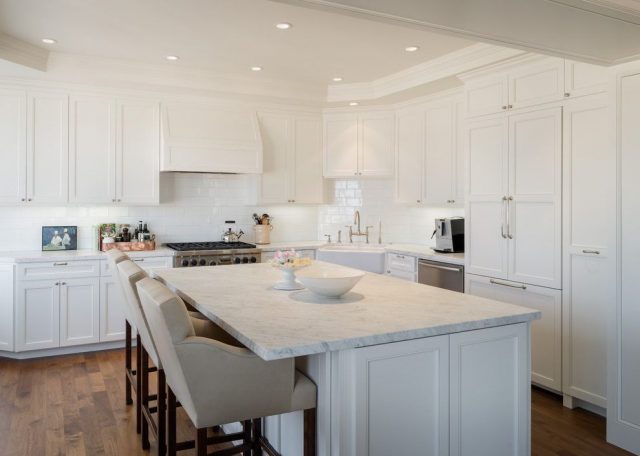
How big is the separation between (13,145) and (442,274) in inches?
157

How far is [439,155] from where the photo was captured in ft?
16.6

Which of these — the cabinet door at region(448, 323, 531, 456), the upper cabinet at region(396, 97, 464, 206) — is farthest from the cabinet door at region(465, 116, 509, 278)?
the cabinet door at region(448, 323, 531, 456)

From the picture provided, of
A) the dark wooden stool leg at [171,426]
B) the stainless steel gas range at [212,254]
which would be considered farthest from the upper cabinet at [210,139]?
the dark wooden stool leg at [171,426]

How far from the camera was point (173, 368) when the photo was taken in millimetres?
1989

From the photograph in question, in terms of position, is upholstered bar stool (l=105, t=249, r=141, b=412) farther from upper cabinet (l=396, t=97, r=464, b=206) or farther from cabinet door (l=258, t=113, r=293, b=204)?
upper cabinet (l=396, t=97, r=464, b=206)

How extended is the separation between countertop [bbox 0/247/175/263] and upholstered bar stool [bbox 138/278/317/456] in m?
2.88

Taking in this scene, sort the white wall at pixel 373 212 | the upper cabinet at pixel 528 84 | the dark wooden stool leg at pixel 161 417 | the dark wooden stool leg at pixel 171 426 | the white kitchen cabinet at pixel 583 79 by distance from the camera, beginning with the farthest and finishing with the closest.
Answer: the white wall at pixel 373 212 → the upper cabinet at pixel 528 84 → the white kitchen cabinet at pixel 583 79 → the dark wooden stool leg at pixel 161 417 → the dark wooden stool leg at pixel 171 426

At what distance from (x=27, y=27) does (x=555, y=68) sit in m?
3.77

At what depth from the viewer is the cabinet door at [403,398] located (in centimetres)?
190

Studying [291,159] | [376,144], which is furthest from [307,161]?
[376,144]

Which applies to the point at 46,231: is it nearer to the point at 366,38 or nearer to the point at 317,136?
the point at 317,136

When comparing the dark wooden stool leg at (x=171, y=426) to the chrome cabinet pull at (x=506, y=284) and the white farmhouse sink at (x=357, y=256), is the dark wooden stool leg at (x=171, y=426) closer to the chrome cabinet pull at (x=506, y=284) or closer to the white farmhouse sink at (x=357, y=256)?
the chrome cabinet pull at (x=506, y=284)

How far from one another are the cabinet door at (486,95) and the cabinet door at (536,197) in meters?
0.19

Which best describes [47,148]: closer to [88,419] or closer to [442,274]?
[88,419]
